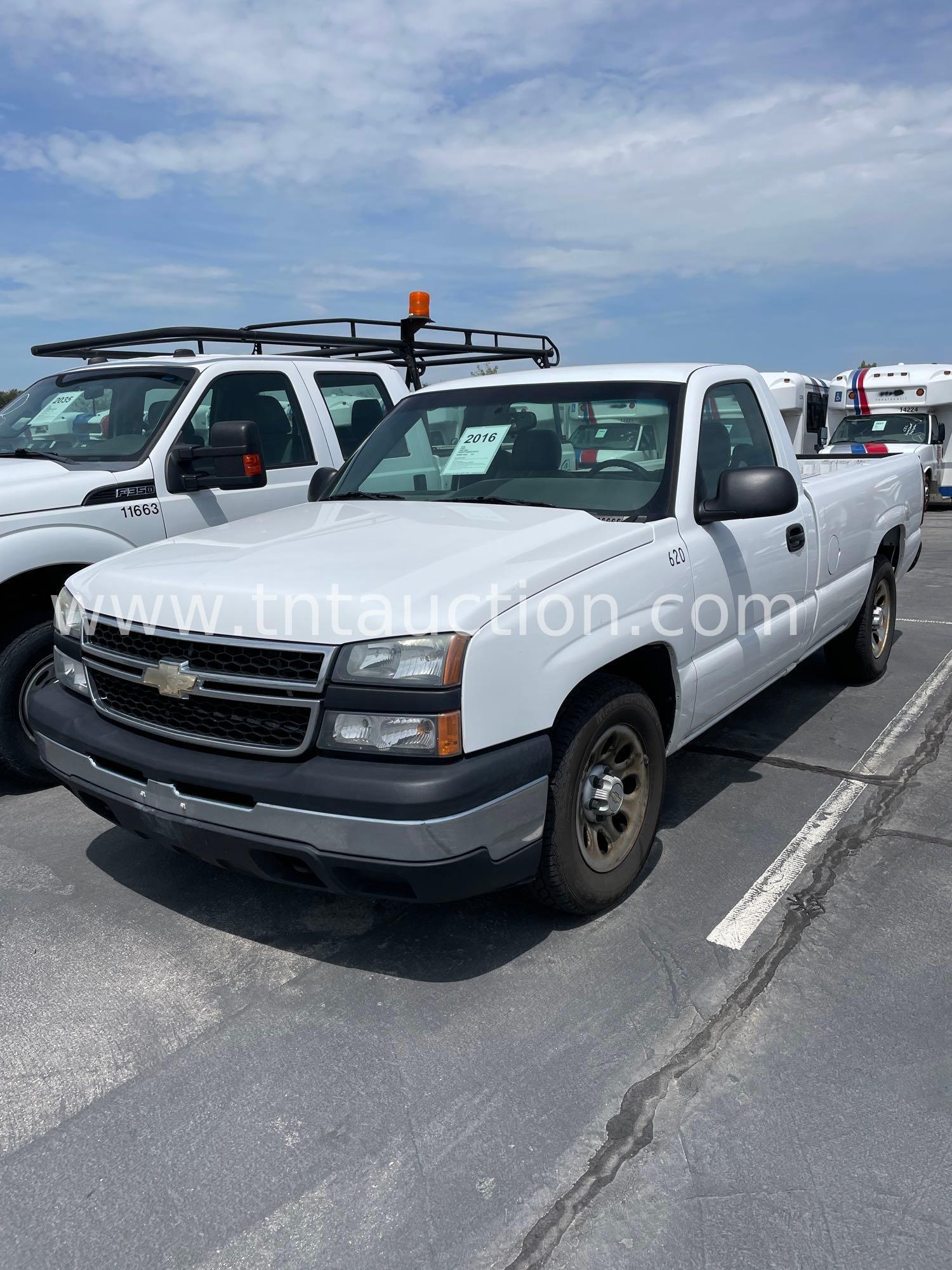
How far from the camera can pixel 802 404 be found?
19359 millimetres

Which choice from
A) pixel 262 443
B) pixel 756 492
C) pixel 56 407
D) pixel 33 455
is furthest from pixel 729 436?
pixel 56 407

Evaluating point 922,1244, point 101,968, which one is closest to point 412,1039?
point 101,968

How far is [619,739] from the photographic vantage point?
11.6 feet

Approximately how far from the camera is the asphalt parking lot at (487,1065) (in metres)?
2.26

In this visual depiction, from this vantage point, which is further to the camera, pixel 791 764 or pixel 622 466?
pixel 791 764

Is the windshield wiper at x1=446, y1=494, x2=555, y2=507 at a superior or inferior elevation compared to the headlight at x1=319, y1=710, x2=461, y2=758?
superior

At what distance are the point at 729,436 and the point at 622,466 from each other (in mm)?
726

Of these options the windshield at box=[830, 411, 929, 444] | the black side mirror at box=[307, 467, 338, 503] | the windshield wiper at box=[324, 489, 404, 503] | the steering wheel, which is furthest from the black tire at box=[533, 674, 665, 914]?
the windshield at box=[830, 411, 929, 444]

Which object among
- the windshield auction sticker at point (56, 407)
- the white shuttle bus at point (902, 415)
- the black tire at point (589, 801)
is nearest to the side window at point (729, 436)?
the black tire at point (589, 801)

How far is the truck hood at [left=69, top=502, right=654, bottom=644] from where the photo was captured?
2895 mm

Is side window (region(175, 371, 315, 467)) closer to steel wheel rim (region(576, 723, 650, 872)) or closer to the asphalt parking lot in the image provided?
the asphalt parking lot

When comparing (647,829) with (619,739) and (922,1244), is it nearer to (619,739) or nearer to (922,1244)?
(619,739)

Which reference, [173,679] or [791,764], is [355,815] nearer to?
[173,679]

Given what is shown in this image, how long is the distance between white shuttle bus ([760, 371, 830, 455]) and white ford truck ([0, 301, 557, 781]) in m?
13.9
